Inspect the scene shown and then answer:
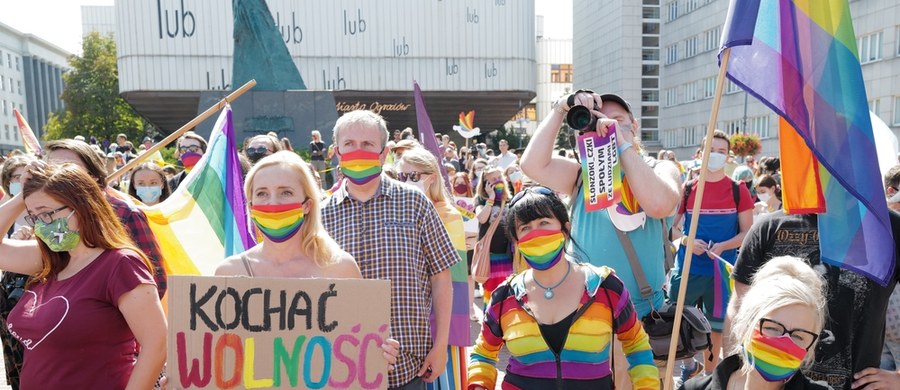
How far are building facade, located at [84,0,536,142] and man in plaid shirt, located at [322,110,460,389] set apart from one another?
139 ft

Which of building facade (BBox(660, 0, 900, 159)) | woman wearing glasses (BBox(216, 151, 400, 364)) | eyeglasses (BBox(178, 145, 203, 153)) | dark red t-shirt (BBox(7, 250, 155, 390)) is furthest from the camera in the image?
building facade (BBox(660, 0, 900, 159))

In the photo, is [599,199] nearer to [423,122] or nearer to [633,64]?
[423,122]

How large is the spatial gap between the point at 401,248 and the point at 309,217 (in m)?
0.54

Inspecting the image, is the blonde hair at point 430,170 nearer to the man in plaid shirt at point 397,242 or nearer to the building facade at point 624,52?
the man in plaid shirt at point 397,242

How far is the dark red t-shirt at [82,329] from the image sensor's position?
2.57m

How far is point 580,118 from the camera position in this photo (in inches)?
126

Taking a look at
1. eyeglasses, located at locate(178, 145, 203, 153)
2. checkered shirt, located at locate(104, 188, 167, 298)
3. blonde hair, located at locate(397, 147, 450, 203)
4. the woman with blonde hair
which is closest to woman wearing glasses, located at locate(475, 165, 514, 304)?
the woman with blonde hair

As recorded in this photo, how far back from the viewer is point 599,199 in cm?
314

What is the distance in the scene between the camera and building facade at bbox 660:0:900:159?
3300 cm

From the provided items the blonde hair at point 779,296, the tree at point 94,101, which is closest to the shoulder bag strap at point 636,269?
the blonde hair at point 779,296

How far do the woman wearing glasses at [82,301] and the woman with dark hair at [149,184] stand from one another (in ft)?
9.34

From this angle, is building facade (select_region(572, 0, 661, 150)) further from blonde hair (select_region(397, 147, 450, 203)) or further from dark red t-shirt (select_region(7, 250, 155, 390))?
dark red t-shirt (select_region(7, 250, 155, 390))

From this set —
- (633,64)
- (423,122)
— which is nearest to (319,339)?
(423,122)

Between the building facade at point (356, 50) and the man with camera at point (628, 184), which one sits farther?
the building facade at point (356, 50)
